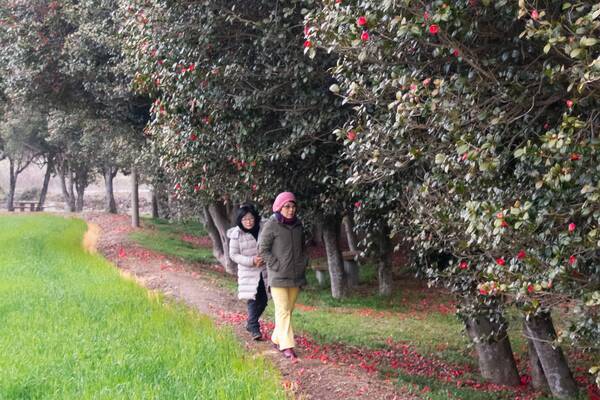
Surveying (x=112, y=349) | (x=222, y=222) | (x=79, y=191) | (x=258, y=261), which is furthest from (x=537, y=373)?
(x=79, y=191)

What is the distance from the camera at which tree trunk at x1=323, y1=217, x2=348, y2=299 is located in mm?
16516

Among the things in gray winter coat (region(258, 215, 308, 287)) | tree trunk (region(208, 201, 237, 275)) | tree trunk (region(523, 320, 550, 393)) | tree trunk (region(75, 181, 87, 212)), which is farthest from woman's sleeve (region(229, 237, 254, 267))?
tree trunk (region(75, 181, 87, 212))

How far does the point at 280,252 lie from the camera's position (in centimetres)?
756

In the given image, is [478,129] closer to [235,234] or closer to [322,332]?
[235,234]

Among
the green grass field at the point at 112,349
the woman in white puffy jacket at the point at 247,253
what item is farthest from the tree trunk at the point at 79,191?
the woman in white puffy jacket at the point at 247,253

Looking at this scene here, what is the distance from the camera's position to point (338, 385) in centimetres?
673

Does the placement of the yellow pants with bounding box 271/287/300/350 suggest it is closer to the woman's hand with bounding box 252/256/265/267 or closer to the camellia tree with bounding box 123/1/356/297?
the woman's hand with bounding box 252/256/265/267

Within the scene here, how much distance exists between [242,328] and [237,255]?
1444 mm

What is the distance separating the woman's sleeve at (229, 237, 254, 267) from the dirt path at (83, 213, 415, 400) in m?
0.95

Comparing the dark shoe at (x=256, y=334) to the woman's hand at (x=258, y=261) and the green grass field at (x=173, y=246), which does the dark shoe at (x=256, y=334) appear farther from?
the green grass field at (x=173, y=246)

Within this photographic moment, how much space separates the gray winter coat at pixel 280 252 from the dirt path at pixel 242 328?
0.87 meters

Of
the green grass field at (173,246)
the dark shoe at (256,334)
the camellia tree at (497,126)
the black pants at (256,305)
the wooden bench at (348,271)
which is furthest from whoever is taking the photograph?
the green grass field at (173,246)

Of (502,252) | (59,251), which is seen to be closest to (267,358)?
(502,252)

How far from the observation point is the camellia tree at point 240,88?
8.77 meters
